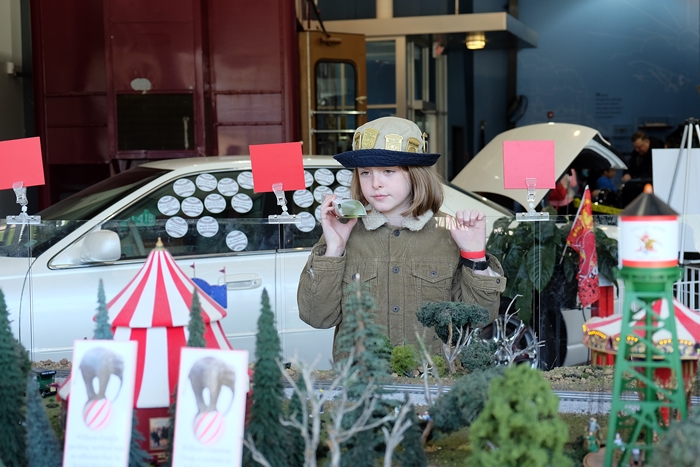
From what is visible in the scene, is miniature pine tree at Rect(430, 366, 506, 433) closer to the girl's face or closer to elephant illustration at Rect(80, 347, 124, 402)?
elephant illustration at Rect(80, 347, 124, 402)

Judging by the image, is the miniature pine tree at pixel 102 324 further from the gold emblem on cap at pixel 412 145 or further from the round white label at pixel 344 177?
the round white label at pixel 344 177

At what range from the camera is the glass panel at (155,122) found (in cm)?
738

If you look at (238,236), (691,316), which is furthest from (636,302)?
(238,236)

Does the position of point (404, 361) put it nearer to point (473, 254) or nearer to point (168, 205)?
point (473, 254)

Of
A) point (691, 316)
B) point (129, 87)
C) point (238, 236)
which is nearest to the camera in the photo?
point (691, 316)

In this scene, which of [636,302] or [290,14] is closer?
[636,302]

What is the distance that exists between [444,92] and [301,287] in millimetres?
11154

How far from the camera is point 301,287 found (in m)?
2.82

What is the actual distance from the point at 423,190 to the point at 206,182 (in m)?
2.25

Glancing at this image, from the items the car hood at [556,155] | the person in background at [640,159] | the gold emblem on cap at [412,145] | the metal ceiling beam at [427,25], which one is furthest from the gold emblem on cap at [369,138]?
the metal ceiling beam at [427,25]

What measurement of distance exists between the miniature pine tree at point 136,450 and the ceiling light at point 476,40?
10731 millimetres

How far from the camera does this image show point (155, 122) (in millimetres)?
7434

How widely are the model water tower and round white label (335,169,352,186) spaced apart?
11.8ft

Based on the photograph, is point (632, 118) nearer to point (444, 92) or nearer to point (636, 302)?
point (444, 92)
